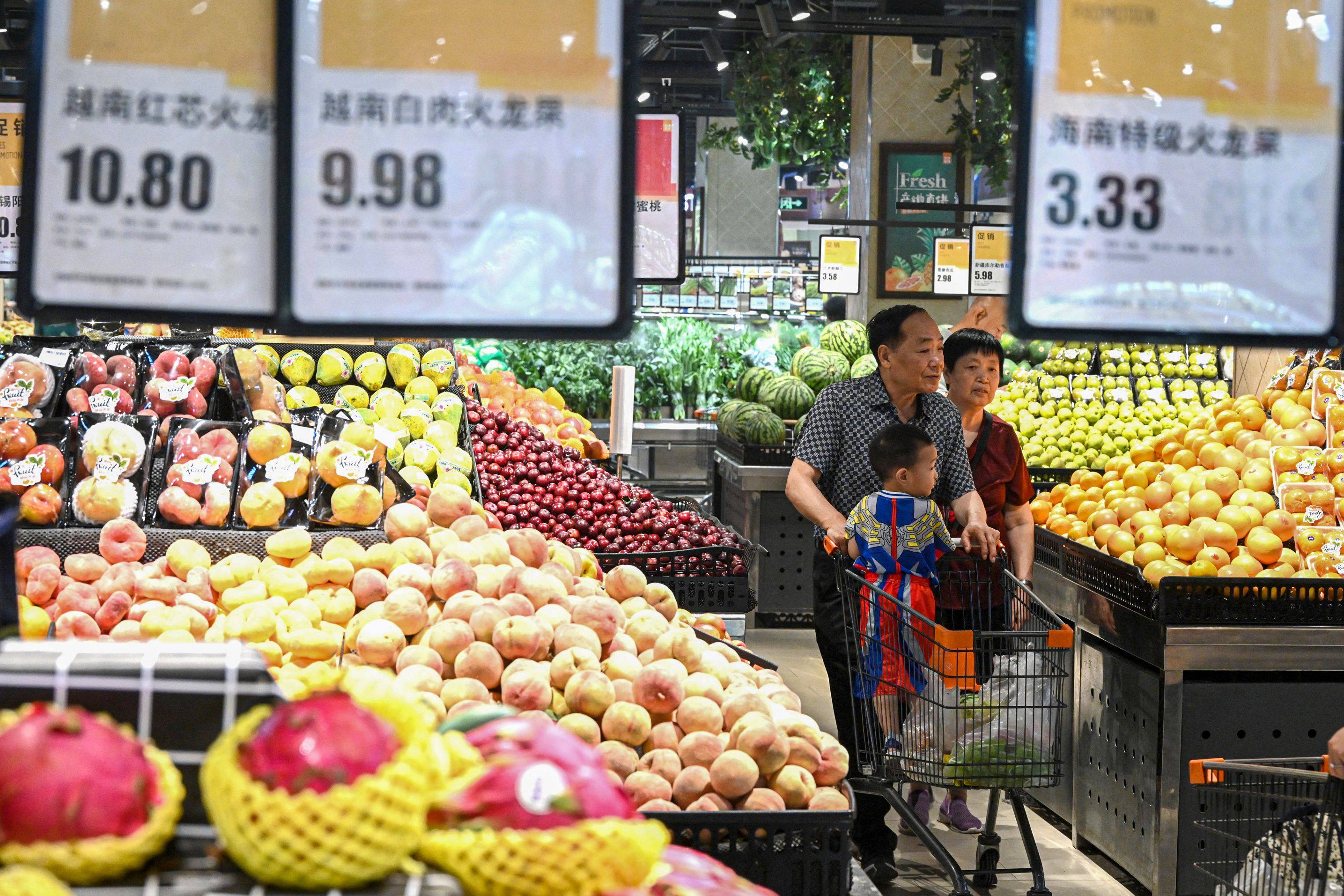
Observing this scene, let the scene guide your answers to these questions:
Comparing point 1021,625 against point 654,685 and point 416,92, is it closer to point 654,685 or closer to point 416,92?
point 654,685

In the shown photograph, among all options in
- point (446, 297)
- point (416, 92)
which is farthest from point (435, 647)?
point (416, 92)

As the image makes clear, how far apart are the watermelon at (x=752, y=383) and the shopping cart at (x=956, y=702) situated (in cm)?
481

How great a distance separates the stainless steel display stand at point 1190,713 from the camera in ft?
12.5

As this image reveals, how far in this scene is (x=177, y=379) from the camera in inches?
160

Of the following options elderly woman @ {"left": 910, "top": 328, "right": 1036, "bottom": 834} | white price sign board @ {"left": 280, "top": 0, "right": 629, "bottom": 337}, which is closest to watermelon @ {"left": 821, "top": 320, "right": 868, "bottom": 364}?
elderly woman @ {"left": 910, "top": 328, "right": 1036, "bottom": 834}

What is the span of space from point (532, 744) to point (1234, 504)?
379cm

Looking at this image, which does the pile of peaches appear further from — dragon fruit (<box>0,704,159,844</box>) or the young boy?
dragon fruit (<box>0,704,159,844</box>)

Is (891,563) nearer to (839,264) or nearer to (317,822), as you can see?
(317,822)

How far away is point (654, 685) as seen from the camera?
2.43 m

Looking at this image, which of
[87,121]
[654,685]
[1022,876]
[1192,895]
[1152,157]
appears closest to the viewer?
[87,121]

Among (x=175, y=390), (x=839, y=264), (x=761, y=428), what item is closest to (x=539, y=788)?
(x=175, y=390)

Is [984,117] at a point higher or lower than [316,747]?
higher

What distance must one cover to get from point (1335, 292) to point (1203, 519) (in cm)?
252

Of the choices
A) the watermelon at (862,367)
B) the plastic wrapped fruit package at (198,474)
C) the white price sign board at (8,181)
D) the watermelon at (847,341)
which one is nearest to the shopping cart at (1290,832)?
the plastic wrapped fruit package at (198,474)
